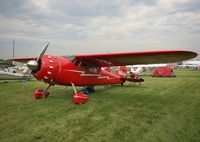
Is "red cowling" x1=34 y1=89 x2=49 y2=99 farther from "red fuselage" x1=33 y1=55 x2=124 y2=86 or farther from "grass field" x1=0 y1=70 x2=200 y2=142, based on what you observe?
"grass field" x1=0 y1=70 x2=200 y2=142

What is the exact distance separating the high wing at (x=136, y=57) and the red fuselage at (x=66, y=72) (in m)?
0.41

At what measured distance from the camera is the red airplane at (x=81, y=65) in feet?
22.9

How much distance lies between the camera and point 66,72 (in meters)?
7.96

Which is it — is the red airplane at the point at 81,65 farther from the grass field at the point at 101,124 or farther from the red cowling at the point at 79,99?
the grass field at the point at 101,124

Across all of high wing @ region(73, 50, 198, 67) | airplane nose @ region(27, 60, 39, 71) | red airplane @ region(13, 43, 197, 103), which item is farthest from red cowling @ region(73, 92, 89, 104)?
high wing @ region(73, 50, 198, 67)

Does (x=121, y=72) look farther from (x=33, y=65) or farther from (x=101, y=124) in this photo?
(x=101, y=124)

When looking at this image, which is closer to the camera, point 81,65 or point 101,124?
point 101,124

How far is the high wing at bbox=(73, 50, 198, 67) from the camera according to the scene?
681 cm

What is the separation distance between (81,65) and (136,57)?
2801 millimetres

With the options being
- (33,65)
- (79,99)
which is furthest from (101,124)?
(33,65)

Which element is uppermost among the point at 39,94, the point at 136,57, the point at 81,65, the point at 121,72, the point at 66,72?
the point at 136,57

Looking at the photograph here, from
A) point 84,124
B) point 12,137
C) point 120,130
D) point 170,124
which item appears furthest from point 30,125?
point 170,124

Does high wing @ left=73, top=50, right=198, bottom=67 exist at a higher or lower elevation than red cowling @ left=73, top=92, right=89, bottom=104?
higher

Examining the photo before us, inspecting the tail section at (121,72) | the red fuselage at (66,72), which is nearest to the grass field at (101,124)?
the red fuselage at (66,72)
